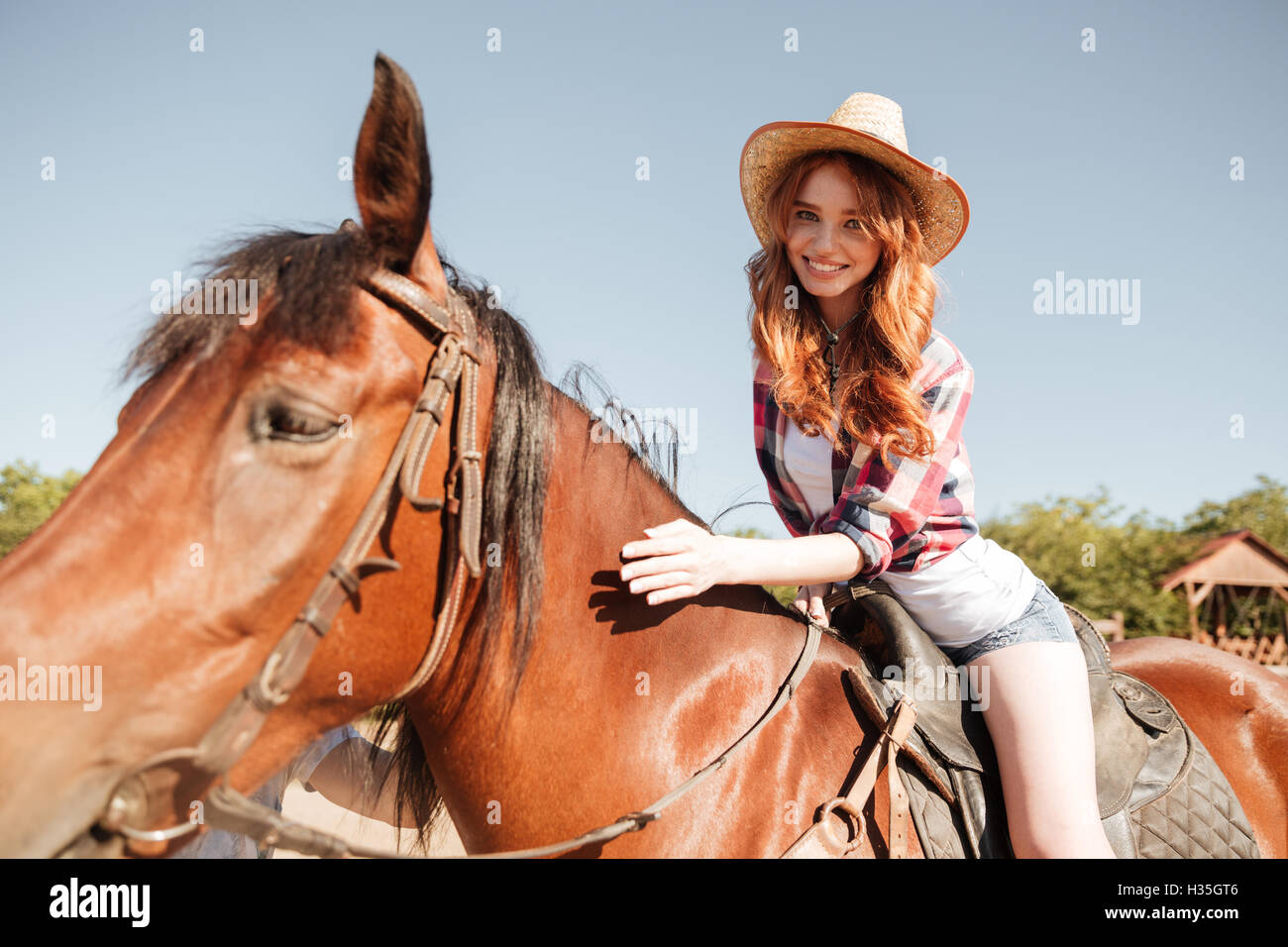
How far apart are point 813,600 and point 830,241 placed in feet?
4.12

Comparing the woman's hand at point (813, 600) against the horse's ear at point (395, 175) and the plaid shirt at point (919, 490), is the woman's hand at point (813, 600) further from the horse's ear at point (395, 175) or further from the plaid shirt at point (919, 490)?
the horse's ear at point (395, 175)

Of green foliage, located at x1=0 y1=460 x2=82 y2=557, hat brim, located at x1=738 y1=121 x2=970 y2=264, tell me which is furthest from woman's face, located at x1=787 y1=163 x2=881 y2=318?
green foliage, located at x1=0 y1=460 x2=82 y2=557

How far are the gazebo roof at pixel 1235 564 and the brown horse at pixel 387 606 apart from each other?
20417 millimetres

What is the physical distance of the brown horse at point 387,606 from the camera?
4.70 feet

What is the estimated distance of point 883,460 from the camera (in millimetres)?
2238

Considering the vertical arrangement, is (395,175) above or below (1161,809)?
above

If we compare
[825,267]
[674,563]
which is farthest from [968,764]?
[825,267]

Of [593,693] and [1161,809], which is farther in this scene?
[1161,809]

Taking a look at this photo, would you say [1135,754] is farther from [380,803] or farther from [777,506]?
[380,803]

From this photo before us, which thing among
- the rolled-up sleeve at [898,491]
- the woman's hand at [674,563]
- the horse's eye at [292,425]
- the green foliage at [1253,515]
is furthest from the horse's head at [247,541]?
the green foliage at [1253,515]

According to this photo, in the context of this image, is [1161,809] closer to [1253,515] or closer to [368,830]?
[368,830]

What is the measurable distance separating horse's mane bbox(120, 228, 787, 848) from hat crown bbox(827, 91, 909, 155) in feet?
4.29

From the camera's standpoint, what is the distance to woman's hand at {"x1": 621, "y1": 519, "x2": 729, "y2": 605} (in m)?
1.98
